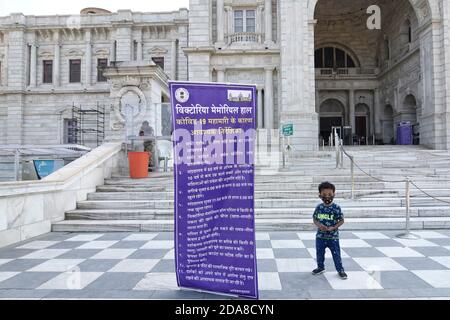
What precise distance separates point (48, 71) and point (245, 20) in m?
21.8

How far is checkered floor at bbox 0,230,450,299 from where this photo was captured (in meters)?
3.99

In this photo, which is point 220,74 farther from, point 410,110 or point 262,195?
point 262,195

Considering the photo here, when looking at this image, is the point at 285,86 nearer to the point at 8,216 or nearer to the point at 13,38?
the point at 8,216

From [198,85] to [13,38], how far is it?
3706cm

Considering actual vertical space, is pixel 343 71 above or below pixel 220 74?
above

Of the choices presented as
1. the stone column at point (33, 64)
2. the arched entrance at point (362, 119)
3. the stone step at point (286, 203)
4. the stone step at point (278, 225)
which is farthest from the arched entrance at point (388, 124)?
the stone column at point (33, 64)

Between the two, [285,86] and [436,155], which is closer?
[436,155]

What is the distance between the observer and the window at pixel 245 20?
22.5 m

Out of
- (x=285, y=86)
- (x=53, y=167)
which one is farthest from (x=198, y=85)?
(x=285, y=86)

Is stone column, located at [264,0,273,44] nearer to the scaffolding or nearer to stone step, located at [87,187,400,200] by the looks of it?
stone step, located at [87,187,400,200]

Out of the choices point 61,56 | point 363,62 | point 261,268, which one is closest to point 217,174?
point 261,268

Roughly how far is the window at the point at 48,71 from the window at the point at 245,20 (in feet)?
68.9

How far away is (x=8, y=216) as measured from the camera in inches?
255

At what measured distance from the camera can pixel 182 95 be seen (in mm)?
3840
